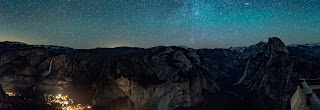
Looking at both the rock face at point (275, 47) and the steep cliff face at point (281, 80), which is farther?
the rock face at point (275, 47)

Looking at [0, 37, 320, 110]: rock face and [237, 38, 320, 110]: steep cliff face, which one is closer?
[0, 37, 320, 110]: rock face

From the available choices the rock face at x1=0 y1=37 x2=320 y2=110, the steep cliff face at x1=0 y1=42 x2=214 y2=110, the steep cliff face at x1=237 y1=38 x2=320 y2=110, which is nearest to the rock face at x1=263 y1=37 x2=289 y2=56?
the steep cliff face at x1=237 y1=38 x2=320 y2=110

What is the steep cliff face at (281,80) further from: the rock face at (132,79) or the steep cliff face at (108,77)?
the steep cliff face at (108,77)

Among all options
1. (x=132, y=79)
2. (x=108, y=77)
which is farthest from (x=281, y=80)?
(x=108, y=77)

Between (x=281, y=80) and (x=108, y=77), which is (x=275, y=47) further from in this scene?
(x=108, y=77)

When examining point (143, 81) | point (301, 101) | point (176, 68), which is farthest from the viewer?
point (176, 68)

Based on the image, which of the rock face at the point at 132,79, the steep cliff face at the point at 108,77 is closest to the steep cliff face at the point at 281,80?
the rock face at the point at 132,79

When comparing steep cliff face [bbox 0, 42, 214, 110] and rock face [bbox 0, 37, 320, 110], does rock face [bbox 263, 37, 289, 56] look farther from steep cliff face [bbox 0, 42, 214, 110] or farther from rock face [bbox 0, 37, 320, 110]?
steep cliff face [bbox 0, 42, 214, 110]

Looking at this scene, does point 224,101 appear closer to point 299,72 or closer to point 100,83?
point 299,72

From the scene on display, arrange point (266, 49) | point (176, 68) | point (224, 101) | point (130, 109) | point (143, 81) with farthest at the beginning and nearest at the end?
point (266, 49), point (224, 101), point (176, 68), point (143, 81), point (130, 109)

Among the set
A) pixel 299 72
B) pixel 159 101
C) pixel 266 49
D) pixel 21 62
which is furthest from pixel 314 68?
pixel 21 62

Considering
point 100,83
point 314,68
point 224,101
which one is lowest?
point 224,101
